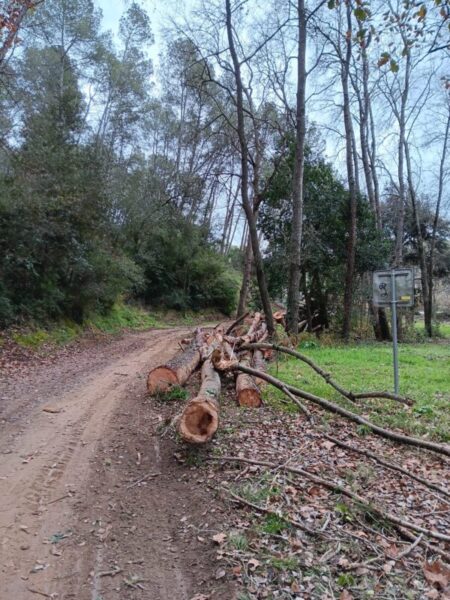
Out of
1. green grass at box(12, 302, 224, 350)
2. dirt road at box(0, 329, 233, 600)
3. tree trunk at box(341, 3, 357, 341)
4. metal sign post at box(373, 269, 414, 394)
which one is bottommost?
dirt road at box(0, 329, 233, 600)

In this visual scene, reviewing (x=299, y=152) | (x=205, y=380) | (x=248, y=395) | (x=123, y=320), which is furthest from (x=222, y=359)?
(x=123, y=320)

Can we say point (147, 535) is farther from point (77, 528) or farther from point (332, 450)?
point (332, 450)

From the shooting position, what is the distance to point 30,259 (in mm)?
11625

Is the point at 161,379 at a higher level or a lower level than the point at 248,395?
higher

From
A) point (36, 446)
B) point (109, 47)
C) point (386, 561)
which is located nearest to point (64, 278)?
point (36, 446)

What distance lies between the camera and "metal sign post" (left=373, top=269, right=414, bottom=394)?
6.50 meters

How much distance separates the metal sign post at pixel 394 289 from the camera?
6.50 meters

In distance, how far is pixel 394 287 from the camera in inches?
261

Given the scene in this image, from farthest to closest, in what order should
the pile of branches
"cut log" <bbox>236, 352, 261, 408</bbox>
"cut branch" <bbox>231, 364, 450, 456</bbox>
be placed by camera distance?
1. "cut log" <bbox>236, 352, 261, 408</bbox>
2. "cut branch" <bbox>231, 364, 450, 456</bbox>
3. the pile of branches

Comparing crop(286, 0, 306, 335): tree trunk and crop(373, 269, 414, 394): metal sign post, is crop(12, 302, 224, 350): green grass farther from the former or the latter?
crop(373, 269, 414, 394): metal sign post

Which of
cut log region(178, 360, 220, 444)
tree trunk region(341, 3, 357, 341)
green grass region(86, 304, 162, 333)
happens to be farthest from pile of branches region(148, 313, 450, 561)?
green grass region(86, 304, 162, 333)

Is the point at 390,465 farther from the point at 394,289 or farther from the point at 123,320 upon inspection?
the point at 123,320

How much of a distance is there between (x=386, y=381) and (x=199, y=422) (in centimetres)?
527

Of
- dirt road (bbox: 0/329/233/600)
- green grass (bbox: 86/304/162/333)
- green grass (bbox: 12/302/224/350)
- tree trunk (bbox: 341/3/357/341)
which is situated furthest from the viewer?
green grass (bbox: 86/304/162/333)
